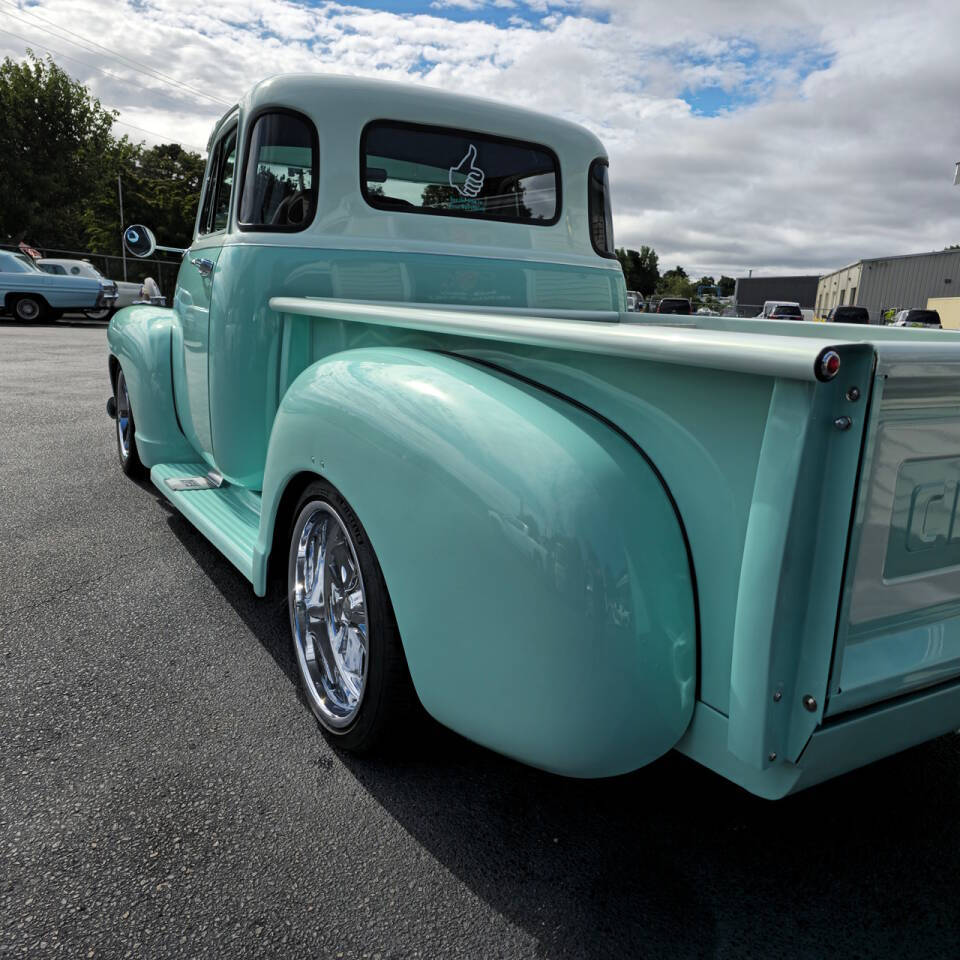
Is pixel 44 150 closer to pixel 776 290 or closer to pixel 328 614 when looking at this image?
pixel 328 614

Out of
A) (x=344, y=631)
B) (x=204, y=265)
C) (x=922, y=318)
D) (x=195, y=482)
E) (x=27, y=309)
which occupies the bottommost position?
(x=344, y=631)

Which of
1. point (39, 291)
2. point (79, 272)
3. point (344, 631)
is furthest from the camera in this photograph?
point (79, 272)

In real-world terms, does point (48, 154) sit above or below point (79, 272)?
above

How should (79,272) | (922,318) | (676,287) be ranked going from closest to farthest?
1. (79,272)
2. (922,318)
3. (676,287)

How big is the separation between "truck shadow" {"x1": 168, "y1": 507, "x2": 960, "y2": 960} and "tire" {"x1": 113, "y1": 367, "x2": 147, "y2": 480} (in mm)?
3183

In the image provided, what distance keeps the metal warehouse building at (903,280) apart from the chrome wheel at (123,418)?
45.4 meters

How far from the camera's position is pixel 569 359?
166 centimetres

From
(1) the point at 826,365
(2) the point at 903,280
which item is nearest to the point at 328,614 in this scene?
(1) the point at 826,365

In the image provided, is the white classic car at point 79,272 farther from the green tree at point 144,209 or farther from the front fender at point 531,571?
the green tree at point 144,209

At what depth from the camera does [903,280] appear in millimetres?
49188

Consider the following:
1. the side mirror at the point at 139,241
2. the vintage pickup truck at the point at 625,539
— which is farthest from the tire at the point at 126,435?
the vintage pickup truck at the point at 625,539

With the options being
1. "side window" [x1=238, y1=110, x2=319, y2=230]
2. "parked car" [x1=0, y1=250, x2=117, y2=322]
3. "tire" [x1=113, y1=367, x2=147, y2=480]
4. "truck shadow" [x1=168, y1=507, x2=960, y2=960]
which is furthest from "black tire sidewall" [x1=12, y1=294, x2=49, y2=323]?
"truck shadow" [x1=168, y1=507, x2=960, y2=960]

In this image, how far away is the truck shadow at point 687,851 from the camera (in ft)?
5.36

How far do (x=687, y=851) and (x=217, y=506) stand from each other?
2.22 metres
